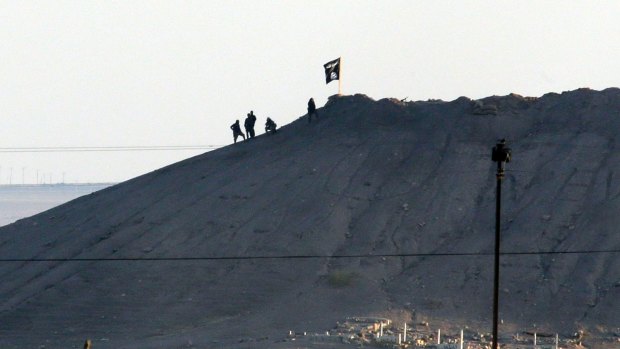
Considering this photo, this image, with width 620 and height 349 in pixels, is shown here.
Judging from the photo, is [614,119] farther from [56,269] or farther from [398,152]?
[56,269]

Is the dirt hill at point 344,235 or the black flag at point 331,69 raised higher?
the black flag at point 331,69

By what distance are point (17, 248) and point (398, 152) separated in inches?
568

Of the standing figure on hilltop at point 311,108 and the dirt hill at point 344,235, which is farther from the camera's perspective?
the standing figure on hilltop at point 311,108

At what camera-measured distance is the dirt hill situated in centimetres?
4616

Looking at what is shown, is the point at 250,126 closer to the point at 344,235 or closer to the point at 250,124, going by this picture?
the point at 250,124

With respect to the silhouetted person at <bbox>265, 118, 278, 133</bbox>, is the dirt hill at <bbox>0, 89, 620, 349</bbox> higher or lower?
lower

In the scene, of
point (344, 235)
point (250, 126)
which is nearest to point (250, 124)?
point (250, 126)

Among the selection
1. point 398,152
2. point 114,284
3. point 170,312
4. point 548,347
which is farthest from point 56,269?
point 548,347

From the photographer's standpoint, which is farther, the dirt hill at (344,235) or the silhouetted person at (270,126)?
the silhouetted person at (270,126)

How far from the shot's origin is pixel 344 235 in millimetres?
51031

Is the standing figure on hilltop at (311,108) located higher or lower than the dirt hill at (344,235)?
higher

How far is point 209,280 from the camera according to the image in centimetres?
4938

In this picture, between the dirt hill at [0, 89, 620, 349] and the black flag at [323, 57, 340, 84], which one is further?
the black flag at [323, 57, 340, 84]

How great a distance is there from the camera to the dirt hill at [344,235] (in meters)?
46.2
